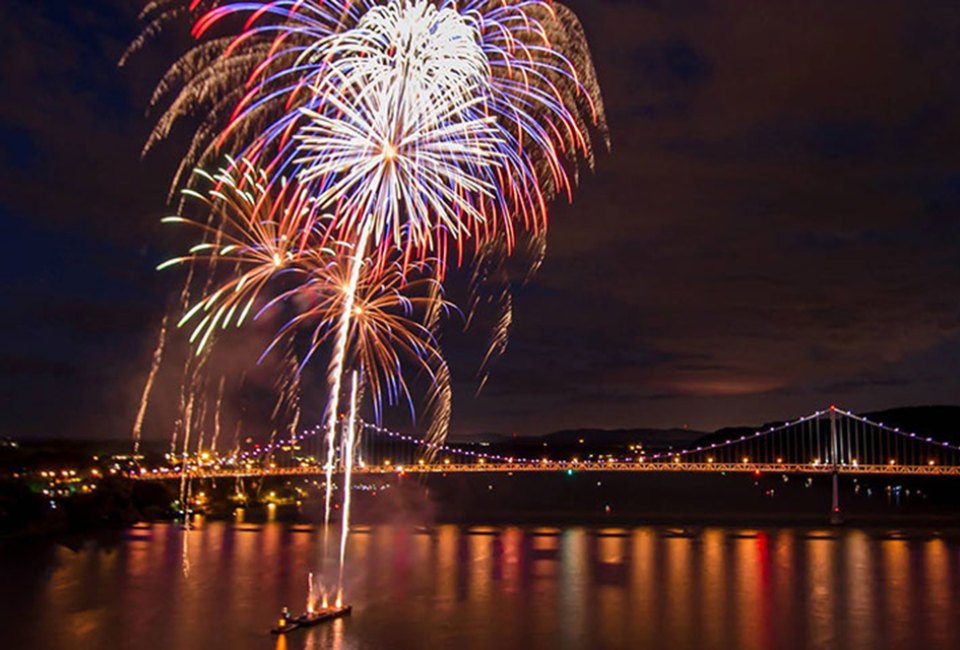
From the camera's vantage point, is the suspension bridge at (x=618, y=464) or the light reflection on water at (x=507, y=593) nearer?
the light reflection on water at (x=507, y=593)

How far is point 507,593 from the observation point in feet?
68.0

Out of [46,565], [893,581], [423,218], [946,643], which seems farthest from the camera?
[46,565]

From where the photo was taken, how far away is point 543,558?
26594 mm

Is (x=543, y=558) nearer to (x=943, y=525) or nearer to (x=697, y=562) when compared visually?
(x=697, y=562)

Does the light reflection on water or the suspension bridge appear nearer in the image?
the light reflection on water

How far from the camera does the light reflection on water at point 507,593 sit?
16.5 meters

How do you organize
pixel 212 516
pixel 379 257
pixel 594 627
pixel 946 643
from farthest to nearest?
1. pixel 212 516
2. pixel 594 627
3. pixel 946 643
4. pixel 379 257

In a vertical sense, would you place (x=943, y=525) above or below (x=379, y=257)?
below

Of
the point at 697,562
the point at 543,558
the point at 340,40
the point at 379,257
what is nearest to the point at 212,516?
the point at 543,558

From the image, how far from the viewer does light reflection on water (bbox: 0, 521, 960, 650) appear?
16484 mm

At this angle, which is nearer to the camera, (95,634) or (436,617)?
(95,634)

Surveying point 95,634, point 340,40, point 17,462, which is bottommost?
point 95,634

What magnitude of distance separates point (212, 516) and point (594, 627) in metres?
30.6

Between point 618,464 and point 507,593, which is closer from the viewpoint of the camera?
point 507,593
